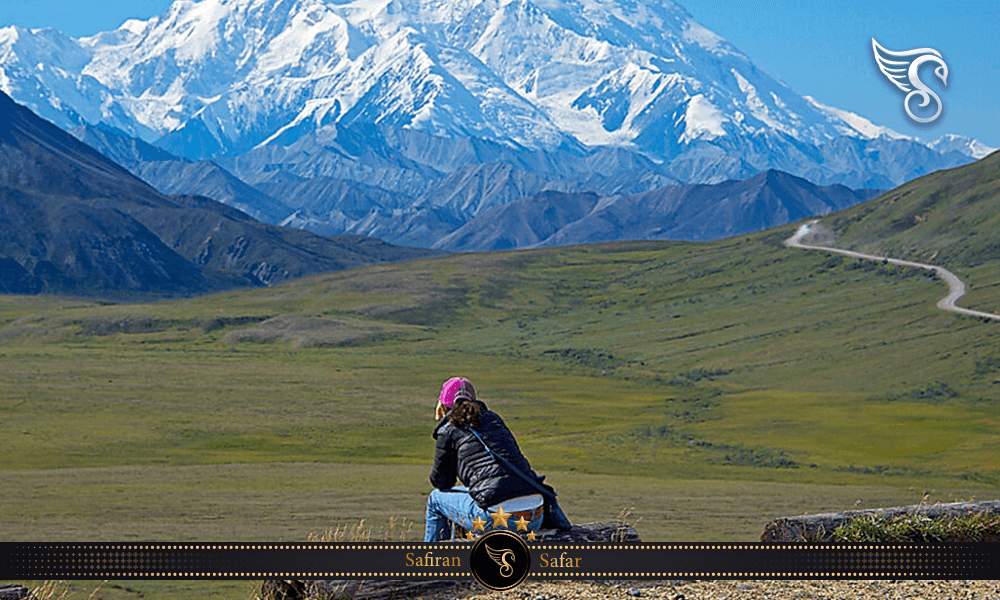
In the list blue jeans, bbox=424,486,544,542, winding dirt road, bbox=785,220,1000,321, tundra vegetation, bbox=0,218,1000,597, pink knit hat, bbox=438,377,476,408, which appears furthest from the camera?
winding dirt road, bbox=785,220,1000,321

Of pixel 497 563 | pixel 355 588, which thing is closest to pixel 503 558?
pixel 497 563

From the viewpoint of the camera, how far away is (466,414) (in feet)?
38.8

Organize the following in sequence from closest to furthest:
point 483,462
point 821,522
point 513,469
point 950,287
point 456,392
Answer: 1. point 513,469
2. point 483,462
3. point 456,392
4. point 821,522
5. point 950,287

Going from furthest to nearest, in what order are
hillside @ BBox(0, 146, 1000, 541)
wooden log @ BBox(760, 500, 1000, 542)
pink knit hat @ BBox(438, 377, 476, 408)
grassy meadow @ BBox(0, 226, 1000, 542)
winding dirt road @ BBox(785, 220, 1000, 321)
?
1. winding dirt road @ BBox(785, 220, 1000, 321)
2. hillside @ BBox(0, 146, 1000, 541)
3. grassy meadow @ BBox(0, 226, 1000, 542)
4. wooden log @ BBox(760, 500, 1000, 542)
5. pink knit hat @ BBox(438, 377, 476, 408)

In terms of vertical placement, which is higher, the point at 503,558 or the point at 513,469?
the point at 503,558

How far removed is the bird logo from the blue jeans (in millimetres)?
3495

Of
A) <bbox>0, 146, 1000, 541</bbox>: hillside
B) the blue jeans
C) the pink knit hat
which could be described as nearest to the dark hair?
the pink knit hat

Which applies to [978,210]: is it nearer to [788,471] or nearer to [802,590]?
[788,471]

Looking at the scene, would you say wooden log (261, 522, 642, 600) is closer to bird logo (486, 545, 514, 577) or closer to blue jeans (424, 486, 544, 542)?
blue jeans (424, 486, 544, 542)

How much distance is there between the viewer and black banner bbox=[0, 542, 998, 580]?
754 centimetres

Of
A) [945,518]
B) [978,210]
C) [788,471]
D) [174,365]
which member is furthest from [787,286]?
[945,518]

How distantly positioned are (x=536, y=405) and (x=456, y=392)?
92122 millimetres

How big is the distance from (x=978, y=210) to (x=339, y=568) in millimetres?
201110

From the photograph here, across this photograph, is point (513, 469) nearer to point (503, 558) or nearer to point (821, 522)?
point (503, 558)
